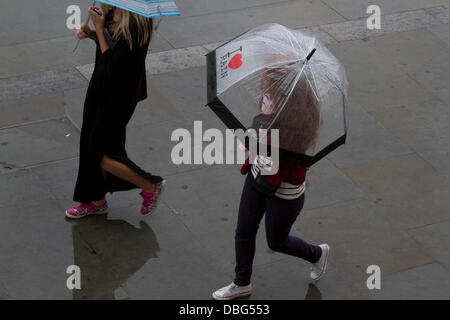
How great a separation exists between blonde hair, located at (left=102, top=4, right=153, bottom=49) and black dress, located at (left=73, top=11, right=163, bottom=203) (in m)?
0.02

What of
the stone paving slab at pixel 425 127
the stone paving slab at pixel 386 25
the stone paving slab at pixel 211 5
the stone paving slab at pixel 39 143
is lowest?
the stone paving slab at pixel 425 127

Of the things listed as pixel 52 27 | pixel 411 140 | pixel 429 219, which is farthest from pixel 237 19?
pixel 429 219

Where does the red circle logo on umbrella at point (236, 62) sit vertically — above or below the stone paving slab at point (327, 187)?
above

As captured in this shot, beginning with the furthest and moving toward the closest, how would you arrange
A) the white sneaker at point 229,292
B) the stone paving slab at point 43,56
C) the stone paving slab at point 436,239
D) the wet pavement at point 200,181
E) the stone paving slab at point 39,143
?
1. the stone paving slab at point 43,56
2. the stone paving slab at point 39,143
3. the stone paving slab at point 436,239
4. the wet pavement at point 200,181
5. the white sneaker at point 229,292

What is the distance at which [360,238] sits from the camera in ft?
20.0

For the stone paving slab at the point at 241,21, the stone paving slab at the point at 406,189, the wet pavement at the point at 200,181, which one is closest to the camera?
the wet pavement at the point at 200,181

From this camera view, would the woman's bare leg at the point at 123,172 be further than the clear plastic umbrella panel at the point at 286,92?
Yes

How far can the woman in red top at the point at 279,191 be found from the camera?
4512 mm

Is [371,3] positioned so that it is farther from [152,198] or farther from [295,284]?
[295,284]

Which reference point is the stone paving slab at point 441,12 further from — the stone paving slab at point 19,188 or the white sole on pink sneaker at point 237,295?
the stone paving slab at point 19,188

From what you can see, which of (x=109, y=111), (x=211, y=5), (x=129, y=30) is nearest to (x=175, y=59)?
(x=211, y=5)

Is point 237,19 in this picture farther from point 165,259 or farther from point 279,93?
point 279,93

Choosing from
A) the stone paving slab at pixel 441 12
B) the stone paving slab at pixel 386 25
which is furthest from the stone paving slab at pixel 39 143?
the stone paving slab at pixel 441 12

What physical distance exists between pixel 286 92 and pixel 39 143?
10.5 ft
